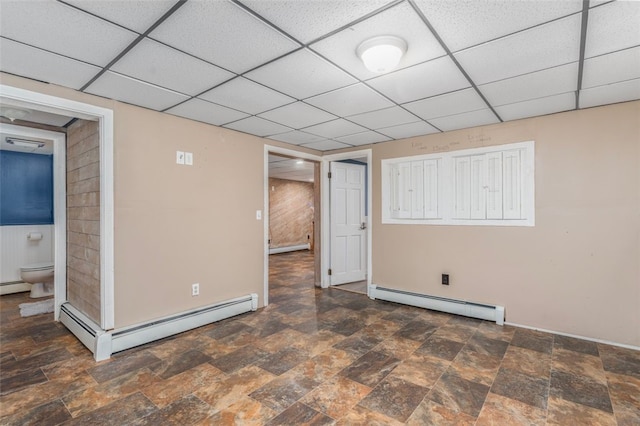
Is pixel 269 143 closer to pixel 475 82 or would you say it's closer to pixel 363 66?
pixel 363 66

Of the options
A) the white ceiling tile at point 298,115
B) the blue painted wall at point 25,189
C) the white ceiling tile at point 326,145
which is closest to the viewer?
the white ceiling tile at point 298,115

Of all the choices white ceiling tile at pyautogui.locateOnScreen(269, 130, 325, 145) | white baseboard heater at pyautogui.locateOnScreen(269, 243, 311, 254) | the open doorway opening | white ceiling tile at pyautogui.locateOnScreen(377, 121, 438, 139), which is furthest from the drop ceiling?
white baseboard heater at pyautogui.locateOnScreen(269, 243, 311, 254)

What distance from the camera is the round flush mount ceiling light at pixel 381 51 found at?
176cm

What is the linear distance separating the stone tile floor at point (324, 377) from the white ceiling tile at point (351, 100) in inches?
88.7

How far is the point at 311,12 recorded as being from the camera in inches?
60.3

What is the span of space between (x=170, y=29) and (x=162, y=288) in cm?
241

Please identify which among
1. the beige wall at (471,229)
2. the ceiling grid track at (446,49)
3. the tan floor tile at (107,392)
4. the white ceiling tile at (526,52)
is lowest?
the tan floor tile at (107,392)

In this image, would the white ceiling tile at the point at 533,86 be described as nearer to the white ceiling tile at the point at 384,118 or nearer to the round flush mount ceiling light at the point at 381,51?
the white ceiling tile at the point at 384,118

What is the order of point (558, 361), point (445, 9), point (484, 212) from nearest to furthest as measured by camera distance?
point (445, 9) < point (558, 361) < point (484, 212)

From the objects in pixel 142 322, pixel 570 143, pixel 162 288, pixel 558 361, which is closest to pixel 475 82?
pixel 570 143

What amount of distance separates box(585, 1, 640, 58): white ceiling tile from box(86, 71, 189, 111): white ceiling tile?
2.83 m

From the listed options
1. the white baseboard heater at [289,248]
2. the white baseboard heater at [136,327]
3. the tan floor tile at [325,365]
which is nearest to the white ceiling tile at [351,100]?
the tan floor tile at [325,365]

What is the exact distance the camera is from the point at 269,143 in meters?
4.18

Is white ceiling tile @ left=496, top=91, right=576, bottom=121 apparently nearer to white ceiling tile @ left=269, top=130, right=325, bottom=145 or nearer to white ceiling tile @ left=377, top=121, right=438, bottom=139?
white ceiling tile @ left=377, top=121, right=438, bottom=139
